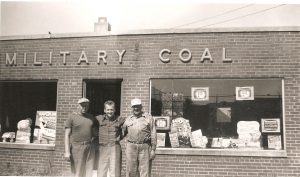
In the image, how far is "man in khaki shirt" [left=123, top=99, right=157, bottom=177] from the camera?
22.1ft

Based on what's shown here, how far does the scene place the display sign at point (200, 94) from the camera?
351 inches

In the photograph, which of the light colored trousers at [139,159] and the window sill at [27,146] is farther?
the window sill at [27,146]

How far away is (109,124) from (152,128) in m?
0.80

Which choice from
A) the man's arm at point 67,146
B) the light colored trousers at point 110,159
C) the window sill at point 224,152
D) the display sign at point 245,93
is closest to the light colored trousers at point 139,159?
the light colored trousers at point 110,159

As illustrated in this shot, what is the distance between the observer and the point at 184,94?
29.5 feet

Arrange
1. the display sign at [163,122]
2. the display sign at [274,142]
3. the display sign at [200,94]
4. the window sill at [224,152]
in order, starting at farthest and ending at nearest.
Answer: the display sign at [163,122] → the display sign at [200,94] → the display sign at [274,142] → the window sill at [224,152]

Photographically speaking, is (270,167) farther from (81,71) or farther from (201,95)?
(81,71)

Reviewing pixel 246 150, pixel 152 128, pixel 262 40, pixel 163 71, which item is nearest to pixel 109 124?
pixel 152 128

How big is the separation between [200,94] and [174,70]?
0.84 metres

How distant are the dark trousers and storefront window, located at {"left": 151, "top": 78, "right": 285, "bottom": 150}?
250cm

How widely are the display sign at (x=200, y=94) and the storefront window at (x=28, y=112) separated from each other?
3.55 meters

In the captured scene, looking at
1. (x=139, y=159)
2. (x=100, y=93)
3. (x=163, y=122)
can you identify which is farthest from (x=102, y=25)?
(x=139, y=159)

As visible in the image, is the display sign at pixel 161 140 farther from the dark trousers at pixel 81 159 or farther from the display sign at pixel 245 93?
the dark trousers at pixel 81 159

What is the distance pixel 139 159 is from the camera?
6770 millimetres
